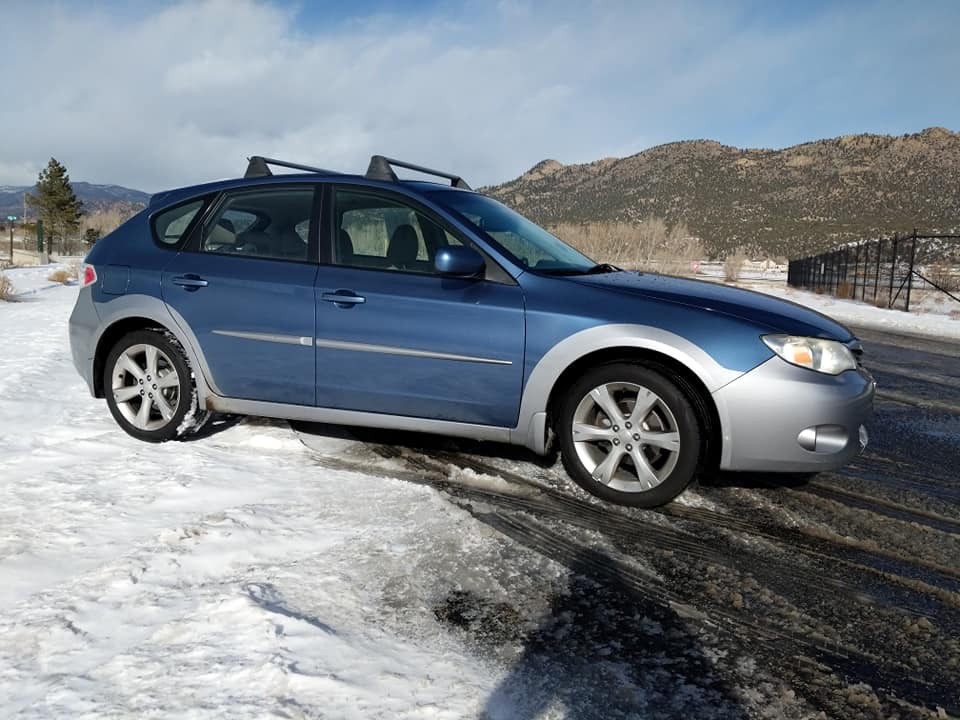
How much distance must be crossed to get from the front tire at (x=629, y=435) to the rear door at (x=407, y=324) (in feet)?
1.16

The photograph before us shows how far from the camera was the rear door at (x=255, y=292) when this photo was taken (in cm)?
420

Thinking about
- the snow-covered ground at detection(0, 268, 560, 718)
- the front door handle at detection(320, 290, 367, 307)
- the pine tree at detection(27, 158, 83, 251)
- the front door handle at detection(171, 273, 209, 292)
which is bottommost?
the snow-covered ground at detection(0, 268, 560, 718)

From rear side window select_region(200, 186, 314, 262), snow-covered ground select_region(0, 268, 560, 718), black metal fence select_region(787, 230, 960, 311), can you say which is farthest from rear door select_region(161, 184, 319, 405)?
black metal fence select_region(787, 230, 960, 311)

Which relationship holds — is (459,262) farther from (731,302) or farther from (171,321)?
(171,321)

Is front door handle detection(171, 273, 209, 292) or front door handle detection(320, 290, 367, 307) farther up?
front door handle detection(171, 273, 209, 292)

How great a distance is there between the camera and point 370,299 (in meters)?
4.04

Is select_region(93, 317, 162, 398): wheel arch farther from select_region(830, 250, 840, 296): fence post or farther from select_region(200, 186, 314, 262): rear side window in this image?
select_region(830, 250, 840, 296): fence post

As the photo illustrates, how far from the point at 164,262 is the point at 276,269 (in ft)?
2.66

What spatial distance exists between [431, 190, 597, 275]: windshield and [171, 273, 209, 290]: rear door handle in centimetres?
149

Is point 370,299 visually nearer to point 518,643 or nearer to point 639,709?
point 518,643

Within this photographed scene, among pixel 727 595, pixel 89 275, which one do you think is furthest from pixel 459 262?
pixel 89 275

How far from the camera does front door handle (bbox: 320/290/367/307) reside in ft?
13.3

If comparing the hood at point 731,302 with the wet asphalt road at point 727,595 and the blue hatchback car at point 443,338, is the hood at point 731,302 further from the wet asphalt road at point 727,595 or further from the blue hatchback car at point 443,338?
the wet asphalt road at point 727,595

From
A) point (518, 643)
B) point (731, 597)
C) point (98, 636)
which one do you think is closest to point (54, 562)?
point (98, 636)
